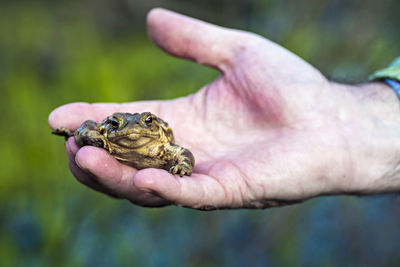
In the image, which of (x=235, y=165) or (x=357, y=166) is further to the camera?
(x=357, y=166)

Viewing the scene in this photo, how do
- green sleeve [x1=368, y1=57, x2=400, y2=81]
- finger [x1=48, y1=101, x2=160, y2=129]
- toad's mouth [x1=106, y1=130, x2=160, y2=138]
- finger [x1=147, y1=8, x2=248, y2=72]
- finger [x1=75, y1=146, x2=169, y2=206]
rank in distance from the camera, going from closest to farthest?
finger [x1=75, y1=146, x2=169, y2=206] → toad's mouth [x1=106, y1=130, x2=160, y2=138] → finger [x1=48, y1=101, x2=160, y2=129] → green sleeve [x1=368, y1=57, x2=400, y2=81] → finger [x1=147, y1=8, x2=248, y2=72]

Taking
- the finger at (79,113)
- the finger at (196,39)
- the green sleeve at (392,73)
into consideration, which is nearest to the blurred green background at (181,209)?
the green sleeve at (392,73)

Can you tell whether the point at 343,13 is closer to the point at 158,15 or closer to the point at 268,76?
the point at 268,76

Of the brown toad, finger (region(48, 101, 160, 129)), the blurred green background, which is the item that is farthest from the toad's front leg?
the blurred green background

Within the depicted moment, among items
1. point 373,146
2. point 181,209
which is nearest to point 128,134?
point 181,209

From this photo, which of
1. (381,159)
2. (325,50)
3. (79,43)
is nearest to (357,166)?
(381,159)

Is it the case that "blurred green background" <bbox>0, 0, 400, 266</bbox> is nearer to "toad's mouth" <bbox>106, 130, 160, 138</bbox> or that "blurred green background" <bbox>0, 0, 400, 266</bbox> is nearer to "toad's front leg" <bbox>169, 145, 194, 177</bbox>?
"toad's front leg" <bbox>169, 145, 194, 177</bbox>
